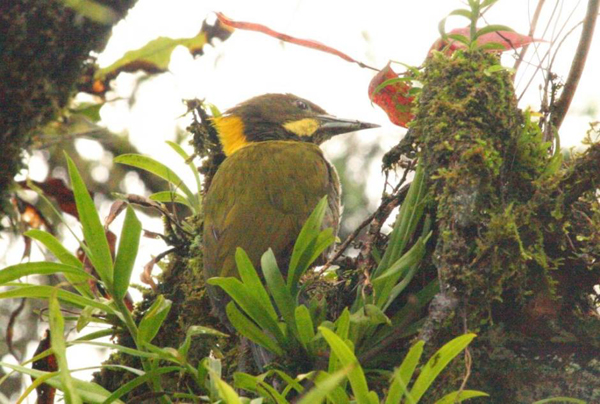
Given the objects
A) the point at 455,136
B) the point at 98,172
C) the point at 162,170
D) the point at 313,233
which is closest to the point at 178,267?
the point at 162,170

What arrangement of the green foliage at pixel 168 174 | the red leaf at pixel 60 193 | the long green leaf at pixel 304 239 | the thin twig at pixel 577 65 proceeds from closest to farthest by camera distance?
the long green leaf at pixel 304 239 < the thin twig at pixel 577 65 < the green foliage at pixel 168 174 < the red leaf at pixel 60 193

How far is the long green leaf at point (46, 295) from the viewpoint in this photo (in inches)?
81.0

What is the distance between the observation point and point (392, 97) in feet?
8.93

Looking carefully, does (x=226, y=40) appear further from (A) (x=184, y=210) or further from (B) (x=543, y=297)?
(B) (x=543, y=297)

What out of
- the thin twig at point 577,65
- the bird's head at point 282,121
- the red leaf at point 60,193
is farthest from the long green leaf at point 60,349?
the bird's head at point 282,121

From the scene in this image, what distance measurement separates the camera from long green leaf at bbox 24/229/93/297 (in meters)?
2.13

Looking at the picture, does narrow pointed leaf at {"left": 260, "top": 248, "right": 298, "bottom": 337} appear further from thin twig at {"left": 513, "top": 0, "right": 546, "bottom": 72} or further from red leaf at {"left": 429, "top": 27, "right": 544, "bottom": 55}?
thin twig at {"left": 513, "top": 0, "right": 546, "bottom": 72}

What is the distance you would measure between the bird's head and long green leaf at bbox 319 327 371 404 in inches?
88.8

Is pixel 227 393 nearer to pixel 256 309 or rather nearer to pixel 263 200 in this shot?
pixel 256 309

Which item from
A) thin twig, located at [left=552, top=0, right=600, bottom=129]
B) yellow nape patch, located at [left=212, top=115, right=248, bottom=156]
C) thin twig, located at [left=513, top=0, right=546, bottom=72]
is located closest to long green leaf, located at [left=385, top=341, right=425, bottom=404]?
thin twig, located at [left=552, top=0, right=600, bottom=129]

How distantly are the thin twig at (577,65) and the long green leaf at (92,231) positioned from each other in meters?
1.38

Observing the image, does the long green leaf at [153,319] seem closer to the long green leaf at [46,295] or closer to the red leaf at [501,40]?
the long green leaf at [46,295]

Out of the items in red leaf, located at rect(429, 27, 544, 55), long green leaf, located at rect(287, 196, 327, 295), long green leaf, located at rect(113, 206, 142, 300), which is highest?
red leaf, located at rect(429, 27, 544, 55)

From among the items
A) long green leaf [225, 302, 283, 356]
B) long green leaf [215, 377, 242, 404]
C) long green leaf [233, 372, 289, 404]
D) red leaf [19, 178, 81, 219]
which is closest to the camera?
long green leaf [215, 377, 242, 404]
